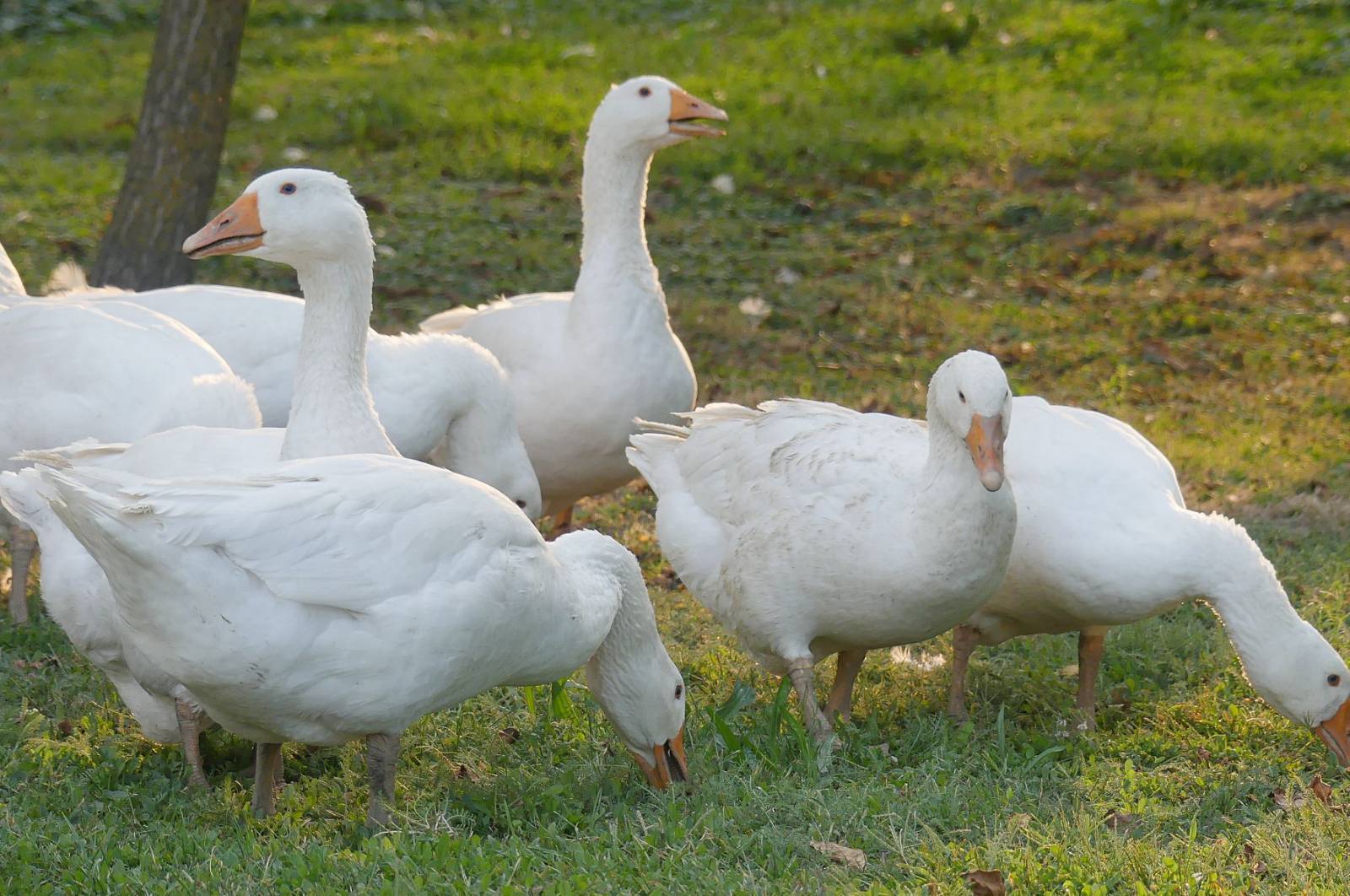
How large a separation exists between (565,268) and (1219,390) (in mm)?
3923

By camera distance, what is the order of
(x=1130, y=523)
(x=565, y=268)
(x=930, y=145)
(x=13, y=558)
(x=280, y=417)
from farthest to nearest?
(x=930, y=145) → (x=565, y=268) → (x=280, y=417) → (x=13, y=558) → (x=1130, y=523)

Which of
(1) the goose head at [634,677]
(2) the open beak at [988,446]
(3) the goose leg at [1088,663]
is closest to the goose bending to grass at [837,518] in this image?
(2) the open beak at [988,446]

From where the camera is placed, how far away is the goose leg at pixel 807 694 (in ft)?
15.9

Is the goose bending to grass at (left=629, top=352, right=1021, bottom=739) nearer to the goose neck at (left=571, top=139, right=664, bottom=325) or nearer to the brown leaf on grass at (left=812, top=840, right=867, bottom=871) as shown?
the brown leaf on grass at (left=812, top=840, right=867, bottom=871)

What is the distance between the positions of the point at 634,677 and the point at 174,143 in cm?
517

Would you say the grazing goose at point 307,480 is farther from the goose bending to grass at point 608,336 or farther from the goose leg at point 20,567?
the goose bending to grass at point 608,336

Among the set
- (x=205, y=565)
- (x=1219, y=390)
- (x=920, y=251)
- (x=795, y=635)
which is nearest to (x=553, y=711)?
(x=795, y=635)

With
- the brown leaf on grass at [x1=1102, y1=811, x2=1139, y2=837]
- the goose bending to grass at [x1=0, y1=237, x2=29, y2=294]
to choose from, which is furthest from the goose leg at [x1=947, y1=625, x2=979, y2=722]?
the goose bending to grass at [x1=0, y1=237, x2=29, y2=294]

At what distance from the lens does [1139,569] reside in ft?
15.6

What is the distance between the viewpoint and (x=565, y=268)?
9.88m

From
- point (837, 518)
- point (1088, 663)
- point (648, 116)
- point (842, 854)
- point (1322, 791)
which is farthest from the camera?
point (648, 116)

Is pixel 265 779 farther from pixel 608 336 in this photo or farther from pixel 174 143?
pixel 174 143

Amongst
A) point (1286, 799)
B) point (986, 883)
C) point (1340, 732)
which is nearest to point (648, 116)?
point (1340, 732)

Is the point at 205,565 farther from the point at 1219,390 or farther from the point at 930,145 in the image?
the point at 930,145
